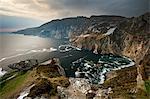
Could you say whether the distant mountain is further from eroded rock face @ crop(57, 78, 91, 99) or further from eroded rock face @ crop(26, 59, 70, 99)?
eroded rock face @ crop(57, 78, 91, 99)

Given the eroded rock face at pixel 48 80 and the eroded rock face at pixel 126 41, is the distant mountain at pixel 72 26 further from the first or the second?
the eroded rock face at pixel 48 80

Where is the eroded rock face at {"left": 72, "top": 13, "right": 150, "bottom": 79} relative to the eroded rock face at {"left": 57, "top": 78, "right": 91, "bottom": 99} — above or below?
above

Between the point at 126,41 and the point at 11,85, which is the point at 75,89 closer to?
the point at 11,85

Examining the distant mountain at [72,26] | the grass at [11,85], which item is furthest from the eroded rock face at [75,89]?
the distant mountain at [72,26]

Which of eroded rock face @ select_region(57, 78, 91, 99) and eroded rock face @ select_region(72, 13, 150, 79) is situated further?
eroded rock face @ select_region(72, 13, 150, 79)

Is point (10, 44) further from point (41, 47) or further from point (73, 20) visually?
point (73, 20)

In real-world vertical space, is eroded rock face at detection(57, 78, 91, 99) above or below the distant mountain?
below

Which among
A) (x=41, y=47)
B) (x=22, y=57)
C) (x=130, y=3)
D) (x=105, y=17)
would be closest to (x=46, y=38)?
(x=41, y=47)

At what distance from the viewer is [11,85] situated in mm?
4059

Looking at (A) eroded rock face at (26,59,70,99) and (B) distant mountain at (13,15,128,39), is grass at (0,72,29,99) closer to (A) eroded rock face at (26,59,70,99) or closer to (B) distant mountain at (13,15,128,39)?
(A) eroded rock face at (26,59,70,99)

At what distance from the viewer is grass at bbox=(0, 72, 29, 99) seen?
13.1 ft

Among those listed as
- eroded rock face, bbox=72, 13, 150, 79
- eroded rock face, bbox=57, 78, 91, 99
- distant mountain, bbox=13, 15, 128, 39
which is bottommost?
eroded rock face, bbox=57, 78, 91, 99

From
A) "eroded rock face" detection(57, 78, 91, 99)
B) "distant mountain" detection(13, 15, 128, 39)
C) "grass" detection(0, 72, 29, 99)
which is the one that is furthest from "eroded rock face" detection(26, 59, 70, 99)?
"distant mountain" detection(13, 15, 128, 39)

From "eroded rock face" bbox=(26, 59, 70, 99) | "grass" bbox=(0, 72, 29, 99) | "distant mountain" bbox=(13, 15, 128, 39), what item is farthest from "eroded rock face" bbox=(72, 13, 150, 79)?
"grass" bbox=(0, 72, 29, 99)
